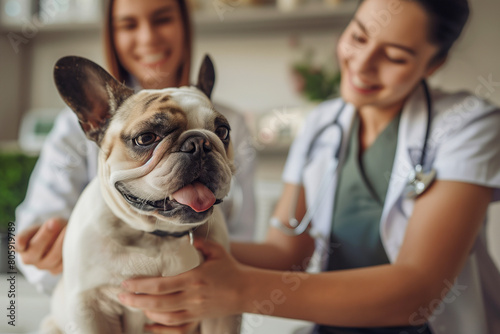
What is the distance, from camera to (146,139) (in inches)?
13.8

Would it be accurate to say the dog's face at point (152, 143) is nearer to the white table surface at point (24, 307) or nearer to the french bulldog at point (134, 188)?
the french bulldog at point (134, 188)

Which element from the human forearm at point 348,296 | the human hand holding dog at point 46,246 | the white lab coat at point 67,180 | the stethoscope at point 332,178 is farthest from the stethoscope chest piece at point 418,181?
the human hand holding dog at point 46,246

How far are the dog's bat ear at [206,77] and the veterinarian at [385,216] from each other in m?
0.16

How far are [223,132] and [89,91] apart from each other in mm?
124

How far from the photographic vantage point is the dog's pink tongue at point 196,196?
1.10 feet

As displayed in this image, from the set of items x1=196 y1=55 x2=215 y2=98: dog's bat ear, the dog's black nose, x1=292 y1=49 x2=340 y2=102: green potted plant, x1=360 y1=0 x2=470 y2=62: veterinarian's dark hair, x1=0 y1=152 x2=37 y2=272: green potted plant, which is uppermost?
x1=360 y1=0 x2=470 y2=62: veterinarian's dark hair

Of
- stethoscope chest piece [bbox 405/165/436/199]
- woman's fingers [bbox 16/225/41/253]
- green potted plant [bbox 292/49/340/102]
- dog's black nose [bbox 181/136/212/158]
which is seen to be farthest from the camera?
green potted plant [bbox 292/49/340/102]

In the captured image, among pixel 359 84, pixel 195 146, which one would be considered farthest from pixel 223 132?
pixel 359 84

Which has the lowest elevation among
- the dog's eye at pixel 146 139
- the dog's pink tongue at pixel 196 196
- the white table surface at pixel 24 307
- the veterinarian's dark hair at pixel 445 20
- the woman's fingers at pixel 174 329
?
the white table surface at pixel 24 307

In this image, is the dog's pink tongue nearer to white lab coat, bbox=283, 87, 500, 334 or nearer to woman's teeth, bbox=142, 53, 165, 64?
woman's teeth, bbox=142, 53, 165, 64

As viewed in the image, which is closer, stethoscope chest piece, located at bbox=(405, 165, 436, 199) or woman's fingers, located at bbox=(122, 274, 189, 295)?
woman's fingers, located at bbox=(122, 274, 189, 295)

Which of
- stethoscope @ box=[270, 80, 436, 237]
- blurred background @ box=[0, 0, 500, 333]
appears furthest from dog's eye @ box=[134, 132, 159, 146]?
stethoscope @ box=[270, 80, 436, 237]

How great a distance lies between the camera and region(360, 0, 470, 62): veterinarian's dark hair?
1.71ft

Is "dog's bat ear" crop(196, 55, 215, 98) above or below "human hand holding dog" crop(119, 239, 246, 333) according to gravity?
above
